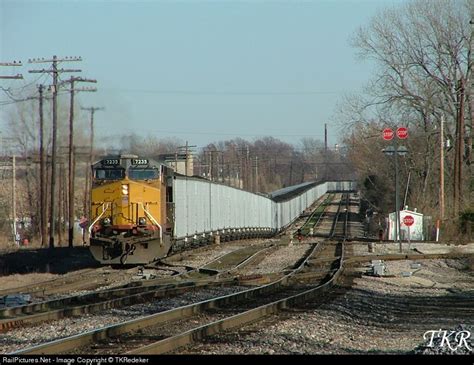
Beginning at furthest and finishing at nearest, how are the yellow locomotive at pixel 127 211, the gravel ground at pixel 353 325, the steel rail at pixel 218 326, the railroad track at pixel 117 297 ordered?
1. the yellow locomotive at pixel 127 211
2. the railroad track at pixel 117 297
3. the gravel ground at pixel 353 325
4. the steel rail at pixel 218 326

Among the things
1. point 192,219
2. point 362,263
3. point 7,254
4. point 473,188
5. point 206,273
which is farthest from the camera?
point 473,188

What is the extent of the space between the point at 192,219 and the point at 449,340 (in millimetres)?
22602

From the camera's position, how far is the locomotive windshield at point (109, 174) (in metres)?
25.0

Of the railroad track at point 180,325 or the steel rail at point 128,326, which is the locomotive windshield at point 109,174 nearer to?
the railroad track at point 180,325

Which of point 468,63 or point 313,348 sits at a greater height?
point 468,63

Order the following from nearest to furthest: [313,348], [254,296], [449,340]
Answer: [449,340] → [313,348] → [254,296]

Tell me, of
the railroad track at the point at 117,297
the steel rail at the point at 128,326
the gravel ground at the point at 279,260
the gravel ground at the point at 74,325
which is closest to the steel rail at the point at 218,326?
the steel rail at the point at 128,326

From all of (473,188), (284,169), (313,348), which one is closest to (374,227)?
(473,188)

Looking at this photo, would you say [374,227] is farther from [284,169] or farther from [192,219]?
[284,169]

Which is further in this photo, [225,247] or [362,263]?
[225,247]

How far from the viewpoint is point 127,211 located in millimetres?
24953

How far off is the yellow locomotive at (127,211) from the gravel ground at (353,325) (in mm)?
7105

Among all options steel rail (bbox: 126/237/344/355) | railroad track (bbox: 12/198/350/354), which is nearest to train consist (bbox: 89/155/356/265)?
railroad track (bbox: 12/198/350/354)

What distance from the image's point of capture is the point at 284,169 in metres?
181
